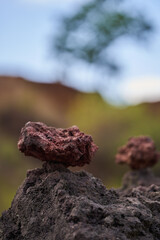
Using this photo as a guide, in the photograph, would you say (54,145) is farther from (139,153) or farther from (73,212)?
(139,153)

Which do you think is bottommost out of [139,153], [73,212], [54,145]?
[73,212]

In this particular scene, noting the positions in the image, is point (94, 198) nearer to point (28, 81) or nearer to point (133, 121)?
point (133, 121)

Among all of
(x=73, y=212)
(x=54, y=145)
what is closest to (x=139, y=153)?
(x=54, y=145)

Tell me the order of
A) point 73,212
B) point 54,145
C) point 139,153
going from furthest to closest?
point 139,153, point 54,145, point 73,212

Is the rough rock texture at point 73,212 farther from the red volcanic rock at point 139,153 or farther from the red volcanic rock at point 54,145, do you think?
the red volcanic rock at point 139,153

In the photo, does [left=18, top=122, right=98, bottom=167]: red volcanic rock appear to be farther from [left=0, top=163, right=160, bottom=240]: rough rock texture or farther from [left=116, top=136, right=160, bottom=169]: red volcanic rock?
[left=116, top=136, right=160, bottom=169]: red volcanic rock

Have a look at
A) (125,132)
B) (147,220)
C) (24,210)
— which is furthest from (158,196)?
(125,132)
